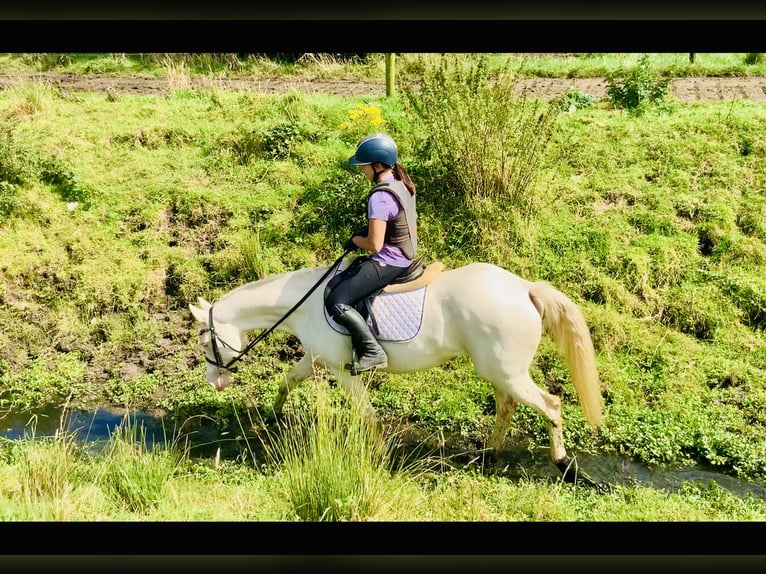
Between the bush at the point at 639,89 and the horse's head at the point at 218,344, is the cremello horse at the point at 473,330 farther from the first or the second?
the bush at the point at 639,89

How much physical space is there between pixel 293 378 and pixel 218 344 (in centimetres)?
60

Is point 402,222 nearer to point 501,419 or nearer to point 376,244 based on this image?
point 376,244

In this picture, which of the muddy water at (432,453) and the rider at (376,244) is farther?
the muddy water at (432,453)

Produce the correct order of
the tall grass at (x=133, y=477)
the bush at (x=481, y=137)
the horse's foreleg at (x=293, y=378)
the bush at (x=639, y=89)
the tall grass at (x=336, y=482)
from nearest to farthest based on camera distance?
the tall grass at (x=336, y=482) → the tall grass at (x=133, y=477) → the horse's foreleg at (x=293, y=378) → the bush at (x=481, y=137) → the bush at (x=639, y=89)

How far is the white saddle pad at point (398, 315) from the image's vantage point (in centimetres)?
416

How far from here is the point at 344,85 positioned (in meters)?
9.63

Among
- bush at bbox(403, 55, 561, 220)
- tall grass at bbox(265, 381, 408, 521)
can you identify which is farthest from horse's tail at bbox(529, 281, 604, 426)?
bush at bbox(403, 55, 561, 220)

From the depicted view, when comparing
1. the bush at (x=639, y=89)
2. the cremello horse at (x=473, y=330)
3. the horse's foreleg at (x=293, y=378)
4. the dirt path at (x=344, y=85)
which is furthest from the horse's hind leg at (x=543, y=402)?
the bush at (x=639, y=89)

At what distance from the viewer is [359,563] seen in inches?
107

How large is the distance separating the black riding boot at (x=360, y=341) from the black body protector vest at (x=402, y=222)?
519 millimetres

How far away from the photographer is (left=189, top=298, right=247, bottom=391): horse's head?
4457 mm

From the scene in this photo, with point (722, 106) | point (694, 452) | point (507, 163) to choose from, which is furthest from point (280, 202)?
point (722, 106)

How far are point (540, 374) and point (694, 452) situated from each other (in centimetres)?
127

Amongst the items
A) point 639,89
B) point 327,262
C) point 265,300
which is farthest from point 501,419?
point 639,89
